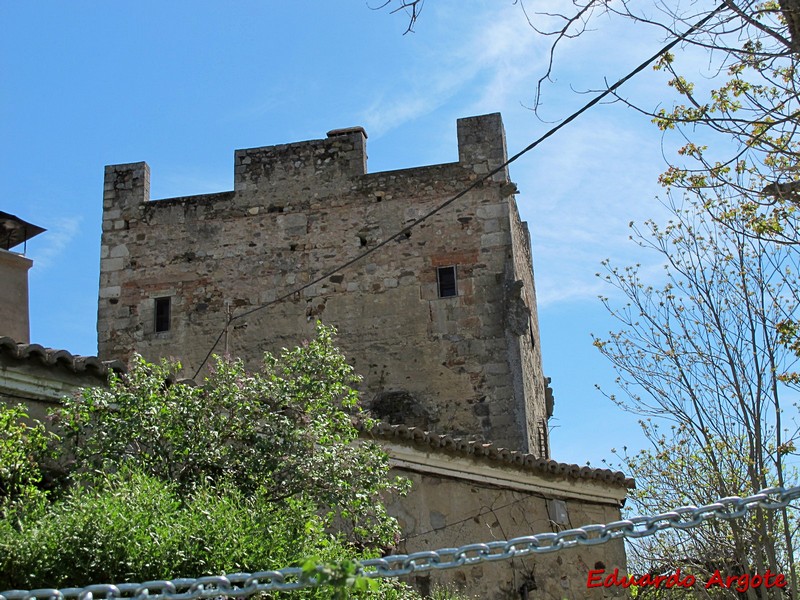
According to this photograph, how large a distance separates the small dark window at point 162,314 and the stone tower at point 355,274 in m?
0.02

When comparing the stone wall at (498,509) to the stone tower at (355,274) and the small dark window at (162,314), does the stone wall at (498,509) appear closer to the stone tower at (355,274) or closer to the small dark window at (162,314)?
the stone tower at (355,274)

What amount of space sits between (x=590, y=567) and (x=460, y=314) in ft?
17.0

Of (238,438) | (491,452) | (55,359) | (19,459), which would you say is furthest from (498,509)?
(19,459)

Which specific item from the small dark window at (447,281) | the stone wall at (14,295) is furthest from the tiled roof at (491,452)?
the stone wall at (14,295)

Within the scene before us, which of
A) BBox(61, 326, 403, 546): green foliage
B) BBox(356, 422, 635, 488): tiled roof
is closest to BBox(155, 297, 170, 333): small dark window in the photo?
BBox(356, 422, 635, 488): tiled roof

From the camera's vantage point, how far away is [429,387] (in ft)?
50.4

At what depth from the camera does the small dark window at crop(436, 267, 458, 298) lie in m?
15.9

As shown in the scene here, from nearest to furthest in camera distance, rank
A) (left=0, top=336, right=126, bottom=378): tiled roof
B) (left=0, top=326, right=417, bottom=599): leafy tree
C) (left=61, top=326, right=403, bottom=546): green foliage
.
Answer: (left=0, top=326, right=417, bottom=599): leafy tree, (left=61, top=326, right=403, bottom=546): green foliage, (left=0, top=336, right=126, bottom=378): tiled roof

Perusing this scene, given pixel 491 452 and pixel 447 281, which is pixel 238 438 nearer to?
pixel 491 452

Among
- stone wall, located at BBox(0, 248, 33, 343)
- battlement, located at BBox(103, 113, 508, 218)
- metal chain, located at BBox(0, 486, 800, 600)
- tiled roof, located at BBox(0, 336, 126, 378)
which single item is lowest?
metal chain, located at BBox(0, 486, 800, 600)

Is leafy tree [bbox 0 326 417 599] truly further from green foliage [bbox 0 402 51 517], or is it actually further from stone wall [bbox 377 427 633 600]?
stone wall [bbox 377 427 633 600]

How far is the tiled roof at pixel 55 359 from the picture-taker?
8.78m

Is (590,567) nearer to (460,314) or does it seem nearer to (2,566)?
(460,314)

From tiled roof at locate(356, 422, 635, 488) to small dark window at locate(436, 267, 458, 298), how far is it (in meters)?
4.64
